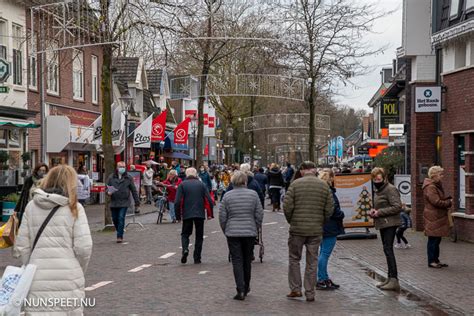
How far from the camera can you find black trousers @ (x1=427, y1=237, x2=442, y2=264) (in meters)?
13.8

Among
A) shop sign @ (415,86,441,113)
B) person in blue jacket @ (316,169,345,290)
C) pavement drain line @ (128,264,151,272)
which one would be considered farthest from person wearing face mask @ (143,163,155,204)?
person in blue jacket @ (316,169,345,290)

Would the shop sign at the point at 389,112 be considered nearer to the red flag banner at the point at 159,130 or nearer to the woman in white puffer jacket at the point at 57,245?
the red flag banner at the point at 159,130

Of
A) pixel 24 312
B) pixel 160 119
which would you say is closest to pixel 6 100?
pixel 160 119

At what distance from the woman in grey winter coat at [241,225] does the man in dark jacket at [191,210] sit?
3240mm

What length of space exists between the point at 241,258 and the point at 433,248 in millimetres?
4381

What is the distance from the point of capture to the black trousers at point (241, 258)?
35.4ft

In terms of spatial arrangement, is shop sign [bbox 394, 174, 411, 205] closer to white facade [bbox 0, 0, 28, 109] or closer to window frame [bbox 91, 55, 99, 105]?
white facade [bbox 0, 0, 28, 109]

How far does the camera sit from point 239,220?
36.5 ft

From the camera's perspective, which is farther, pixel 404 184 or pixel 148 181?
pixel 148 181

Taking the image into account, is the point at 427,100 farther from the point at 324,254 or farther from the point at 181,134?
the point at 181,134

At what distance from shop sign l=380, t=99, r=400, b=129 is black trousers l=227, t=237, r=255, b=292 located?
101ft

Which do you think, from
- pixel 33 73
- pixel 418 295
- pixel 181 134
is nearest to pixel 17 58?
pixel 33 73

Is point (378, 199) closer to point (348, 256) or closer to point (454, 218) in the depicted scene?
point (348, 256)

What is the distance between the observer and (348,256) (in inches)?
642
